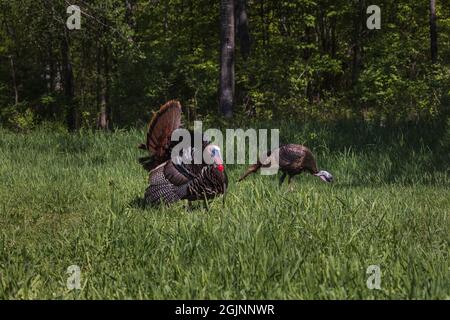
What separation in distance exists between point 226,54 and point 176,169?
318 inches

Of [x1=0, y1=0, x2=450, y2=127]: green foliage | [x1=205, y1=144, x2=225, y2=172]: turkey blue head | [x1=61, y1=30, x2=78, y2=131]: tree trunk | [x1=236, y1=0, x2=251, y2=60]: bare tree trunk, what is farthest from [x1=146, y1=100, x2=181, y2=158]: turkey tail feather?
[x1=61, y1=30, x2=78, y2=131]: tree trunk

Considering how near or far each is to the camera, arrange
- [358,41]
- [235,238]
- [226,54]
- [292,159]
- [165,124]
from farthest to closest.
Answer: [358,41]
[226,54]
[292,159]
[165,124]
[235,238]

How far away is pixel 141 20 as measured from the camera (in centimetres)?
2738

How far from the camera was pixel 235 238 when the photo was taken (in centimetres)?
410

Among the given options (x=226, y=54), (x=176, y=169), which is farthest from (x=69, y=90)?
(x=176, y=169)

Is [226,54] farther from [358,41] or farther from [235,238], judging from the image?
[358,41]

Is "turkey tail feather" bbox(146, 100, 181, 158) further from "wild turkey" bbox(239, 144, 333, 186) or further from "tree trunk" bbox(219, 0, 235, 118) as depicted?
"tree trunk" bbox(219, 0, 235, 118)

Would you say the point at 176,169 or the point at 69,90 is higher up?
the point at 69,90

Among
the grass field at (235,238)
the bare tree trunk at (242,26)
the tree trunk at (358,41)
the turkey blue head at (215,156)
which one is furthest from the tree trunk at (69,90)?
the turkey blue head at (215,156)

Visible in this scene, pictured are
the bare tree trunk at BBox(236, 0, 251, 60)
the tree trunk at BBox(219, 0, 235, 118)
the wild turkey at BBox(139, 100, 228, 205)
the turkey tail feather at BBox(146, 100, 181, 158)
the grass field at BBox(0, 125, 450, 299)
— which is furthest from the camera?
the bare tree trunk at BBox(236, 0, 251, 60)

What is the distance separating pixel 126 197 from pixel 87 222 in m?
1.30

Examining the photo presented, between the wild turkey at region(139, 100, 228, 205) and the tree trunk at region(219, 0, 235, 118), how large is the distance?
7419 mm

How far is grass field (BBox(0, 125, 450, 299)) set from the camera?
3.33m
